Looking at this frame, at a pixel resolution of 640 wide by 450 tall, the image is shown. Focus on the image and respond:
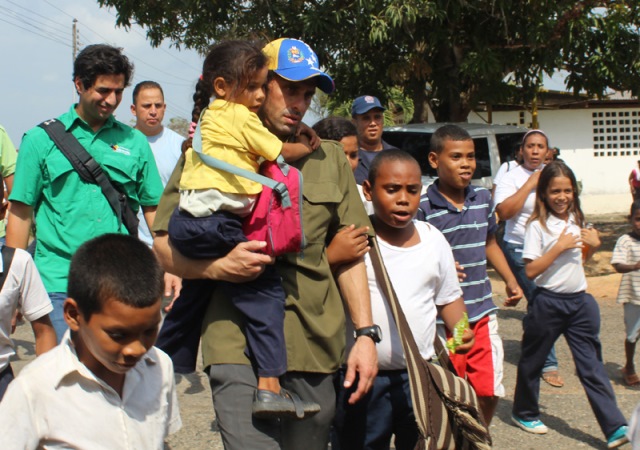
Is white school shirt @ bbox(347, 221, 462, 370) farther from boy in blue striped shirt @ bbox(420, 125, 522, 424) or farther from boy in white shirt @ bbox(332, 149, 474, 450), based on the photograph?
boy in blue striped shirt @ bbox(420, 125, 522, 424)

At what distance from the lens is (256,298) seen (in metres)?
2.94

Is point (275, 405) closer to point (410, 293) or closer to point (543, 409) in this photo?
point (410, 293)

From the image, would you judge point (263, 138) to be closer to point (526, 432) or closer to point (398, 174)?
point (398, 174)

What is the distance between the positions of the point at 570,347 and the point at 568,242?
0.71 metres

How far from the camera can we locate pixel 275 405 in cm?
287

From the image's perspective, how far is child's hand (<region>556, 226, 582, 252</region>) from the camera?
5391mm

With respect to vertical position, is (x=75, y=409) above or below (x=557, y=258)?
above

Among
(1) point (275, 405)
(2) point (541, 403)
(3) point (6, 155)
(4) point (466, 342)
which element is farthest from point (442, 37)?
(1) point (275, 405)

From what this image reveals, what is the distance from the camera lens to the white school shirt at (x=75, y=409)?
2.20m

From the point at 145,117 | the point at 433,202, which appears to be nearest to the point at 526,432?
the point at 433,202

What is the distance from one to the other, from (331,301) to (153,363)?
859 mm

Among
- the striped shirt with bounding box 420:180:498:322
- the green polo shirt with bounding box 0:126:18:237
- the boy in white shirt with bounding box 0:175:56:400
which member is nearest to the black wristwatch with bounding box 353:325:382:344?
the boy in white shirt with bounding box 0:175:56:400

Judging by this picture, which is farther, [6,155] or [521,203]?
[521,203]

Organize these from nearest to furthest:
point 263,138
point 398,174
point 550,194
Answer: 1. point 263,138
2. point 398,174
3. point 550,194
